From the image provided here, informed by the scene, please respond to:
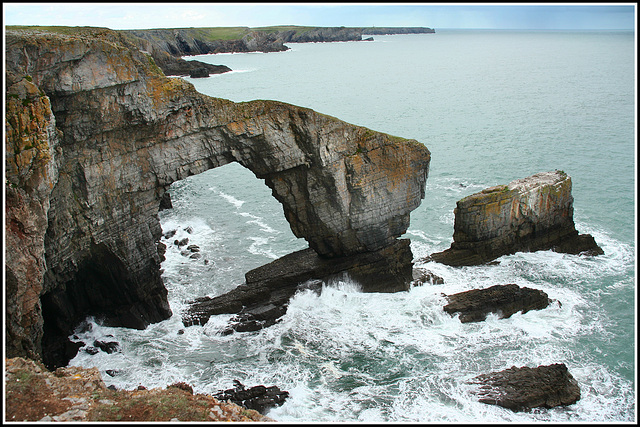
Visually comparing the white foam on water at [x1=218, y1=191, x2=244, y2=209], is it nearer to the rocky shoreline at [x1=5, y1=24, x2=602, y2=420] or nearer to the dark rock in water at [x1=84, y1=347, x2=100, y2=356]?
the rocky shoreline at [x1=5, y1=24, x2=602, y2=420]

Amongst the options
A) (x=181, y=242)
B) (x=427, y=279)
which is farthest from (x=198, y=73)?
(x=427, y=279)

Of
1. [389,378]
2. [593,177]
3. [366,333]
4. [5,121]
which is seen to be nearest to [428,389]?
[389,378]

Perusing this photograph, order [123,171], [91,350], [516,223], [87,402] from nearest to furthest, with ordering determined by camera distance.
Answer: [87,402], [91,350], [123,171], [516,223]

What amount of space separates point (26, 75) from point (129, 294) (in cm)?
1064

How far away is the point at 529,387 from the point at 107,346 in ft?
55.2

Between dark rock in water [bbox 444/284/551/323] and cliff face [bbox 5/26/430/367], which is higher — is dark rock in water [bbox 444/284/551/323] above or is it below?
below

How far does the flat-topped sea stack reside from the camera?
2853cm

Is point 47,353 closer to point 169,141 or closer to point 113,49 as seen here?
point 169,141

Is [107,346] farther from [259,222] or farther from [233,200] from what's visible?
[233,200]

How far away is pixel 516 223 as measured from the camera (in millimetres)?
29797

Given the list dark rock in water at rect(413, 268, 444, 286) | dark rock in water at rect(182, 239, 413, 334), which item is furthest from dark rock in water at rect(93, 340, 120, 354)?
dark rock in water at rect(413, 268, 444, 286)

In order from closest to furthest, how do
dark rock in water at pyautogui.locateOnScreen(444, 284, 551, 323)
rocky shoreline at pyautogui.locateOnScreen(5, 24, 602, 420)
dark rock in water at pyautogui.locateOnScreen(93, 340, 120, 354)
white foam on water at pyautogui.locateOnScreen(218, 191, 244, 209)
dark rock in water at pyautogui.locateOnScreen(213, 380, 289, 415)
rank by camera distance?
rocky shoreline at pyautogui.locateOnScreen(5, 24, 602, 420) → dark rock in water at pyautogui.locateOnScreen(213, 380, 289, 415) → dark rock in water at pyautogui.locateOnScreen(93, 340, 120, 354) → dark rock in water at pyautogui.locateOnScreen(444, 284, 551, 323) → white foam on water at pyautogui.locateOnScreen(218, 191, 244, 209)

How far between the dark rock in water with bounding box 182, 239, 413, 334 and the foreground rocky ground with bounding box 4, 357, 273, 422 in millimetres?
10004

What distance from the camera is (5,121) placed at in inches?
587
